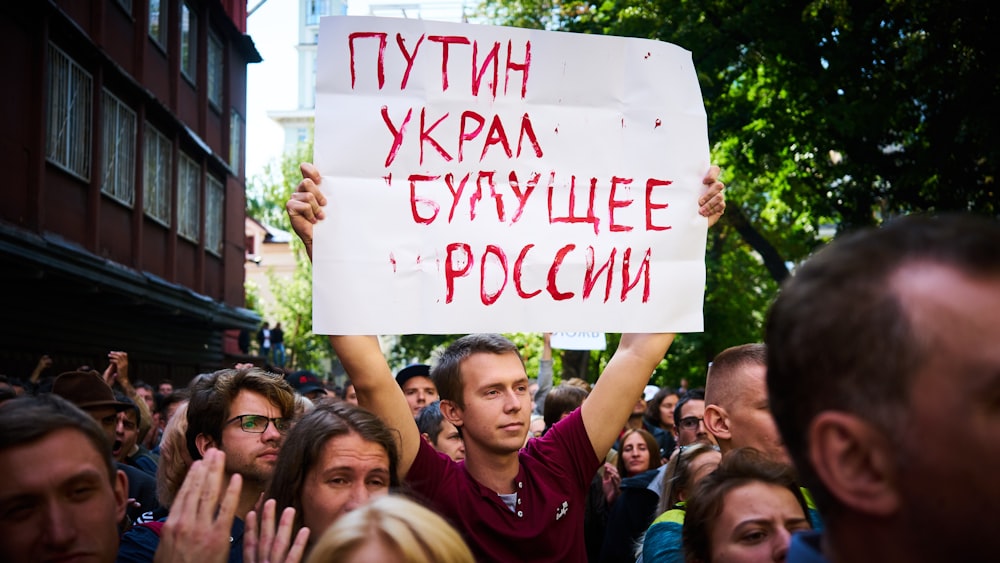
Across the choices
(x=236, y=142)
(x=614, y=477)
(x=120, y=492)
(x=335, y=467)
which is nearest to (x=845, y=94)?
(x=614, y=477)

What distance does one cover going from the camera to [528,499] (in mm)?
3727

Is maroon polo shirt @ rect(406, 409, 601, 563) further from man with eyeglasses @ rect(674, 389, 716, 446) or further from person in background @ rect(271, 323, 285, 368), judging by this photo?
person in background @ rect(271, 323, 285, 368)

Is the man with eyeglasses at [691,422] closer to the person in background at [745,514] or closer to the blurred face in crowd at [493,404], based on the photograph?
→ the blurred face in crowd at [493,404]

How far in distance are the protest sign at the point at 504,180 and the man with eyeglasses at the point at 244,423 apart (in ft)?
3.18

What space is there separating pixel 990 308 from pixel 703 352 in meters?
36.0

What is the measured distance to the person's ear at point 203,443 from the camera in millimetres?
4320

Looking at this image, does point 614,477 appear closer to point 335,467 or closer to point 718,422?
point 718,422

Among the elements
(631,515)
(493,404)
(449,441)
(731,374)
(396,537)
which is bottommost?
(631,515)

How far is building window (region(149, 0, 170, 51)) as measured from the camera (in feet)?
64.2

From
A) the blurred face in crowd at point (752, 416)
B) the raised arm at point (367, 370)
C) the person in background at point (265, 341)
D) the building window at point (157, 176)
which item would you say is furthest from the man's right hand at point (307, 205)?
the person in background at point (265, 341)

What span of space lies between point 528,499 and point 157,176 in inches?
696

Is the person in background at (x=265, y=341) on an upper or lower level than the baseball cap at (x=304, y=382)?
upper

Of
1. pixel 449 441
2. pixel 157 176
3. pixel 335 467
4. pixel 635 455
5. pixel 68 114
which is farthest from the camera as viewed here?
pixel 157 176

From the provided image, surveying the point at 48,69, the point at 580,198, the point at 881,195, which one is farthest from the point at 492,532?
the point at 881,195
